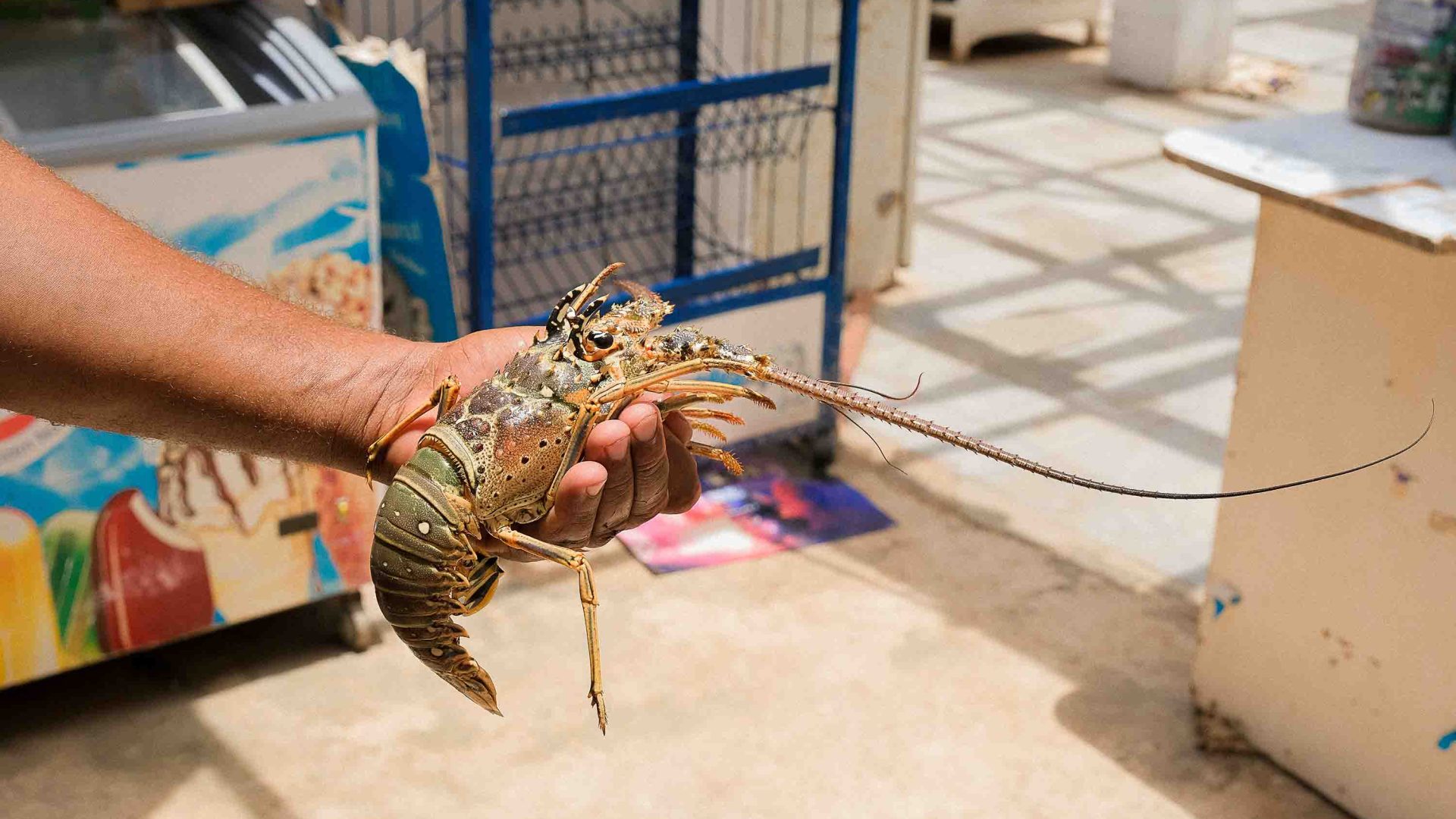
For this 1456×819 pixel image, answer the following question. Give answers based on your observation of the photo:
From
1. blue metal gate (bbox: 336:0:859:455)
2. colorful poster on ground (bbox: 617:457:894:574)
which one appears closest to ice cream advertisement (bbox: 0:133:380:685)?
blue metal gate (bbox: 336:0:859:455)

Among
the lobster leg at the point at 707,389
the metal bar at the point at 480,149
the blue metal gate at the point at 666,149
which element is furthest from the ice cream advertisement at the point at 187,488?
the lobster leg at the point at 707,389

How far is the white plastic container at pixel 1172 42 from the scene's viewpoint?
24.2 ft

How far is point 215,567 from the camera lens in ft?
9.91

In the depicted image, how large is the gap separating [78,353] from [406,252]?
5.76ft

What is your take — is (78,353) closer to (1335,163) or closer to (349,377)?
(349,377)

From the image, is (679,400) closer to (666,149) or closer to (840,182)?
(840,182)

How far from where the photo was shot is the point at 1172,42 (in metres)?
7.38

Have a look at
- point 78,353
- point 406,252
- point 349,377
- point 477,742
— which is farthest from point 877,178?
point 78,353

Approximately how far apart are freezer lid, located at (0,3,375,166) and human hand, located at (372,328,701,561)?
1.07m

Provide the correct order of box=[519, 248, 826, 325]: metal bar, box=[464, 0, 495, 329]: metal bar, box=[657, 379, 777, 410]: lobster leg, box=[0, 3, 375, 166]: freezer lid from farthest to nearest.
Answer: box=[519, 248, 826, 325]: metal bar, box=[464, 0, 495, 329]: metal bar, box=[0, 3, 375, 166]: freezer lid, box=[657, 379, 777, 410]: lobster leg

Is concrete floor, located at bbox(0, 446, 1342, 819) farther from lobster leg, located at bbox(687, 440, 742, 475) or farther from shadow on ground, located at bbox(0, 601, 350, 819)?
lobster leg, located at bbox(687, 440, 742, 475)

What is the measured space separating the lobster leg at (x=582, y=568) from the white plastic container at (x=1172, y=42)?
6446 millimetres

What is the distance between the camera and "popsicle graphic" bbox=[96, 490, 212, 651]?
288cm

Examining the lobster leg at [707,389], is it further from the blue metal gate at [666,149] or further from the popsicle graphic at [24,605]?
the blue metal gate at [666,149]
